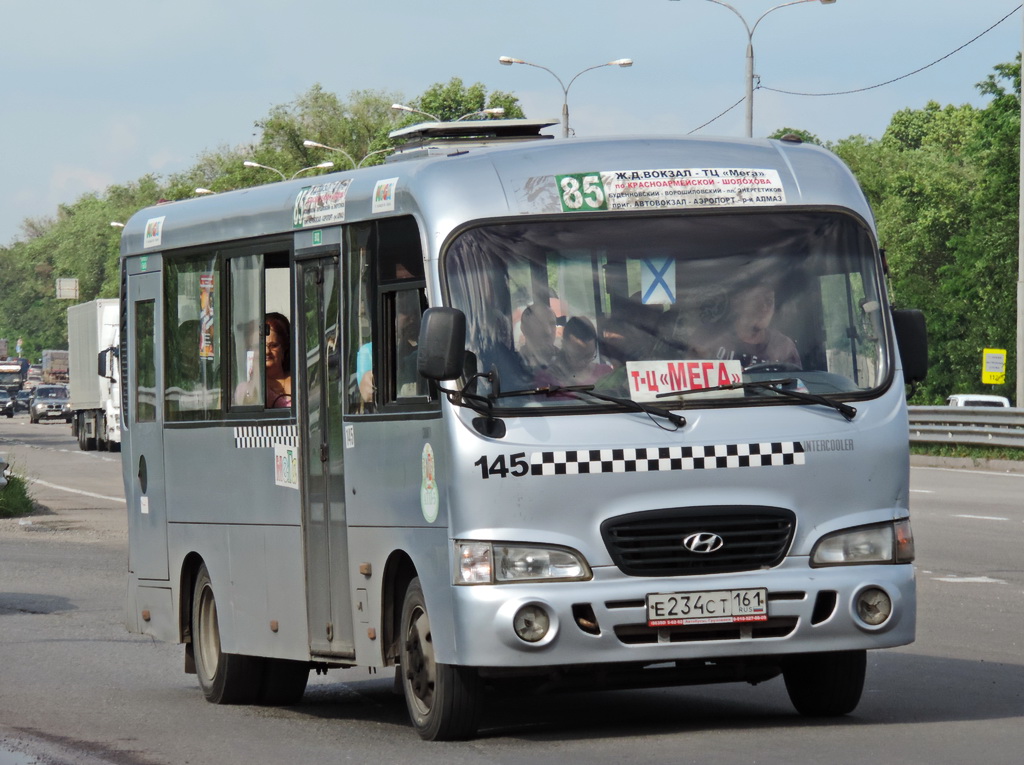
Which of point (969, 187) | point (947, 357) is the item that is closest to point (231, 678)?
point (947, 357)

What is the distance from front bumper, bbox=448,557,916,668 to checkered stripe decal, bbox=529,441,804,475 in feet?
1.34

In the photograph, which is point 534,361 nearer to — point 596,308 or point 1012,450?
point 596,308

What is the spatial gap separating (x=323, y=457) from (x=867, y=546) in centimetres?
271

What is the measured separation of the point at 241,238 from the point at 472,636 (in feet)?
11.2

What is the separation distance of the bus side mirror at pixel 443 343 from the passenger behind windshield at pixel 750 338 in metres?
1.03

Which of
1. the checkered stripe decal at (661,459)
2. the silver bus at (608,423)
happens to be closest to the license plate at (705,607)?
the silver bus at (608,423)

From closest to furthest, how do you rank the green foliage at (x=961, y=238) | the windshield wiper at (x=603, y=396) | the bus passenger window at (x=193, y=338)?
the windshield wiper at (x=603, y=396), the bus passenger window at (x=193, y=338), the green foliage at (x=961, y=238)

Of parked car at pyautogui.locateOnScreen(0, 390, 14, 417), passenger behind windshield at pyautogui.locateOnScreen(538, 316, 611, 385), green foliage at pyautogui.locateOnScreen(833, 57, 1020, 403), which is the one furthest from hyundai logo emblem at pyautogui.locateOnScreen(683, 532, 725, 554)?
parked car at pyautogui.locateOnScreen(0, 390, 14, 417)

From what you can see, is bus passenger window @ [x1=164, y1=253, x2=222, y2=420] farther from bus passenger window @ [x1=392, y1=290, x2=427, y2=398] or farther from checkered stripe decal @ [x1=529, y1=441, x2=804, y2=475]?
checkered stripe decal @ [x1=529, y1=441, x2=804, y2=475]

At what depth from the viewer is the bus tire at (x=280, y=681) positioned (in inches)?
432

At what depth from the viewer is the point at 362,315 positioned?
9.37m

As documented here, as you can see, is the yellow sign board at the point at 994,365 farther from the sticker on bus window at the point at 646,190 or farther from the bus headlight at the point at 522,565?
the bus headlight at the point at 522,565

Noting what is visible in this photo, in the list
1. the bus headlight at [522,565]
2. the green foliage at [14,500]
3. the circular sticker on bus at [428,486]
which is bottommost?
the green foliage at [14,500]

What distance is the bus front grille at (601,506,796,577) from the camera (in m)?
8.20
